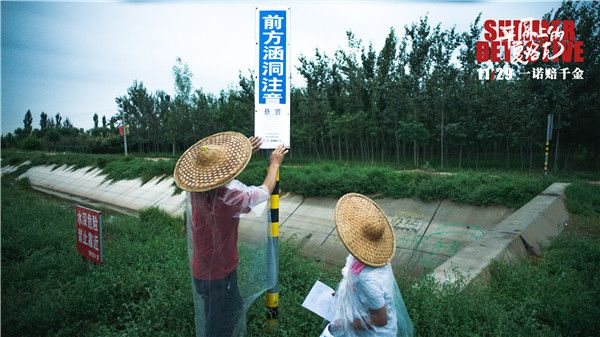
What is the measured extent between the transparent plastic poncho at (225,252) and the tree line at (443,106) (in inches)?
515

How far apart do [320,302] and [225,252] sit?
72 cm

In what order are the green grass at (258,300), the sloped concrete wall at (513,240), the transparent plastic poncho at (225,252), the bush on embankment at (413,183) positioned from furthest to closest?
1. the bush on embankment at (413,183)
2. the sloped concrete wall at (513,240)
3. the green grass at (258,300)
4. the transparent plastic poncho at (225,252)

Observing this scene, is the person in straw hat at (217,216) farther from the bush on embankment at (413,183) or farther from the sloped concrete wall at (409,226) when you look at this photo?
the bush on embankment at (413,183)

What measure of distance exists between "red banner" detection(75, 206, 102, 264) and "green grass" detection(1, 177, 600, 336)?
187 mm

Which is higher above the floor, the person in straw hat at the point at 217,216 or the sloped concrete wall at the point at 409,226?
the person in straw hat at the point at 217,216

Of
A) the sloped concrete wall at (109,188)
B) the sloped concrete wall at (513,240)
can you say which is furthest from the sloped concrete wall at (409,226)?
the sloped concrete wall at (513,240)

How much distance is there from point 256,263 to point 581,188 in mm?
8377

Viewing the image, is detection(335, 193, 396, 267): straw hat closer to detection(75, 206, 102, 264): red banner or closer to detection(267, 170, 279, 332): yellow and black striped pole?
detection(267, 170, 279, 332): yellow and black striped pole

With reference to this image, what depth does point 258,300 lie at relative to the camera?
3469mm

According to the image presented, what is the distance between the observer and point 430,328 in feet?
9.59

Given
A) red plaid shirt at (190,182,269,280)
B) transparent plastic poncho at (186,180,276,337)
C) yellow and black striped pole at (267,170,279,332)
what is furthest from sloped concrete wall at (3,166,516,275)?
red plaid shirt at (190,182,269,280)

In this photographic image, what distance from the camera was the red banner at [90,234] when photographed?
4.38 meters

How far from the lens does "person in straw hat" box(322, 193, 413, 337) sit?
193 cm

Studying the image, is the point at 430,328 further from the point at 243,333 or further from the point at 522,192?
the point at 522,192
